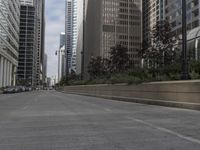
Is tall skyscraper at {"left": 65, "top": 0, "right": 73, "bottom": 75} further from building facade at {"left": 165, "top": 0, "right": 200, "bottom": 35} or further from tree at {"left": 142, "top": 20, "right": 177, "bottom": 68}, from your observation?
tree at {"left": 142, "top": 20, "right": 177, "bottom": 68}

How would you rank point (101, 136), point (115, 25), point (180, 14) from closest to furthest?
point (101, 136), point (180, 14), point (115, 25)

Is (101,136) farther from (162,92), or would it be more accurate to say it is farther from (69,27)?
(69,27)

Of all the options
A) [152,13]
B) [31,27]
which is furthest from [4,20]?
[31,27]

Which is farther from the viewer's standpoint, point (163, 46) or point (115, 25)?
point (115, 25)

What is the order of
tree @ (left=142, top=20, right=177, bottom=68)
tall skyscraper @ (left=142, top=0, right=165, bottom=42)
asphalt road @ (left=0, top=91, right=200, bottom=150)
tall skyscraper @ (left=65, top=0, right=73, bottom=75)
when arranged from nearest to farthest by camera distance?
asphalt road @ (left=0, top=91, right=200, bottom=150) → tree @ (left=142, top=20, right=177, bottom=68) → tall skyscraper @ (left=65, top=0, right=73, bottom=75) → tall skyscraper @ (left=142, top=0, right=165, bottom=42)

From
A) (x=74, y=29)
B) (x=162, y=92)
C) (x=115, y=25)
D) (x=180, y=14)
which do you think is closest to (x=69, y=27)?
(x=74, y=29)

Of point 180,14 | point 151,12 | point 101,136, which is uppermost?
point 151,12

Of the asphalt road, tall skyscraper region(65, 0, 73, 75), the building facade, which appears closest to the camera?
the asphalt road

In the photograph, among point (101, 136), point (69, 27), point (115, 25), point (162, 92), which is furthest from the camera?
point (69, 27)

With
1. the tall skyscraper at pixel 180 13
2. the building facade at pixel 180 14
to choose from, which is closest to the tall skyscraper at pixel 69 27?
the tall skyscraper at pixel 180 13

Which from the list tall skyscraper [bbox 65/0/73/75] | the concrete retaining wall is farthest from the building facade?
the concrete retaining wall

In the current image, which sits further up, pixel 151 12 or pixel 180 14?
pixel 151 12

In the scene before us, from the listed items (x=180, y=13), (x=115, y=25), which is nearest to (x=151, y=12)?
(x=115, y=25)

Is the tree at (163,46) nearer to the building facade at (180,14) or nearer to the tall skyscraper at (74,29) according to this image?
the building facade at (180,14)
